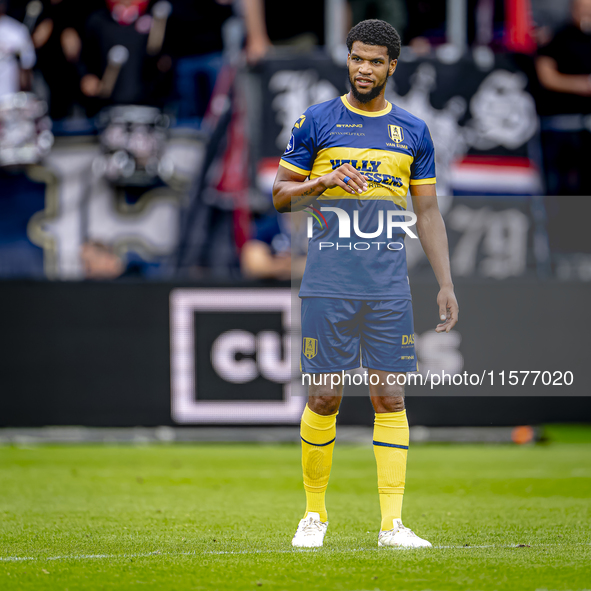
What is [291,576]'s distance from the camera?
3510 mm

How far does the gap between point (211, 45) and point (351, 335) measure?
8.19 meters

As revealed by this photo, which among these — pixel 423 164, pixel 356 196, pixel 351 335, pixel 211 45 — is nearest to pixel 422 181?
pixel 423 164

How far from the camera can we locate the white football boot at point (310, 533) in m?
4.08

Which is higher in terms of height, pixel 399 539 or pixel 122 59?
pixel 122 59

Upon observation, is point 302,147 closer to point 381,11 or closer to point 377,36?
point 377,36

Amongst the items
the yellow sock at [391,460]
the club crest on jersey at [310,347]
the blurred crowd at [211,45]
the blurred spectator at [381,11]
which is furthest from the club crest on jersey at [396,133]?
the blurred spectator at [381,11]

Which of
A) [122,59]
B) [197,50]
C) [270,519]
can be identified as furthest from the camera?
[197,50]

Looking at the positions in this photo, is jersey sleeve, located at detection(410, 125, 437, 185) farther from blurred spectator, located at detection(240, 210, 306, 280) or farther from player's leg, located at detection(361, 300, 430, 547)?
blurred spectator, located at detection(240, 210, 306, 280)

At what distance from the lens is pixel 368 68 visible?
3.99 meters

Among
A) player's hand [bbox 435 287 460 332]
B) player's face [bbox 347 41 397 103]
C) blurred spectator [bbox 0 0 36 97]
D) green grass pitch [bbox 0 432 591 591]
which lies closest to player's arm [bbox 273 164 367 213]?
player's face [bbox 347 41 397 103]

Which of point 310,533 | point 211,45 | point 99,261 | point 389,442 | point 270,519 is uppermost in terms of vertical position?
point 211,45

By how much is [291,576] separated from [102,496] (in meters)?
2.75

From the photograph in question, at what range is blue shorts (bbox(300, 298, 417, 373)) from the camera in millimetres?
4059

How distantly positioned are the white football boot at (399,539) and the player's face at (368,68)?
1888 mm
